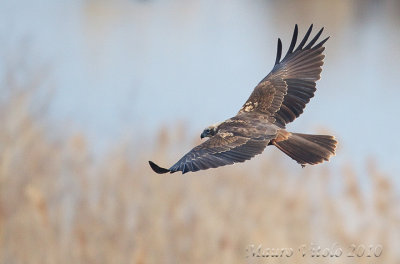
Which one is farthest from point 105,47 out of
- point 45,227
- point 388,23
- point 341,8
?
point 45,227

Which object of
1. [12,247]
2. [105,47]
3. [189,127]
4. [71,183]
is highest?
[105,47]

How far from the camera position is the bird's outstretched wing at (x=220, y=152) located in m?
3.93

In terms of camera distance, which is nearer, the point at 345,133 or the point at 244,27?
the point at 345,133

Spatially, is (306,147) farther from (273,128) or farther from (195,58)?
(195,58)

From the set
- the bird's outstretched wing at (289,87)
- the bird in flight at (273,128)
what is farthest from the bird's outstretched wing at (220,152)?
the bird's outstretched wing at (289,87)

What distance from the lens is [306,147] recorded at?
4.41 meters

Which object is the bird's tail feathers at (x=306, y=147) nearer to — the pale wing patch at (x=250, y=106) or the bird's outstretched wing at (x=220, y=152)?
the bird's outstretched wing at (x=220, y=152)

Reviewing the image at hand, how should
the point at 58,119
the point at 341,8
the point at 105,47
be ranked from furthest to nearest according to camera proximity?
the point at 341,8 < the point at 105,47 < the point at 58,119

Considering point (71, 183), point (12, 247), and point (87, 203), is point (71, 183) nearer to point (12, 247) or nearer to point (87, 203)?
point (87, 203)

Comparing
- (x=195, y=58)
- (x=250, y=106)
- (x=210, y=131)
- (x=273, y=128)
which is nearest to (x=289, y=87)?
(x=250, y=106)

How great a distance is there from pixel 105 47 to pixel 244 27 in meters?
3.31

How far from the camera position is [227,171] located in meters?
7.92

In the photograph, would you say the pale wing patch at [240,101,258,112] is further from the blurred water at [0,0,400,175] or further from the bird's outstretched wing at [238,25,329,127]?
the blurred water at [0,0,400,175]

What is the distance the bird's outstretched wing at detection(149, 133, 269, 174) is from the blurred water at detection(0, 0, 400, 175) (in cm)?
431
